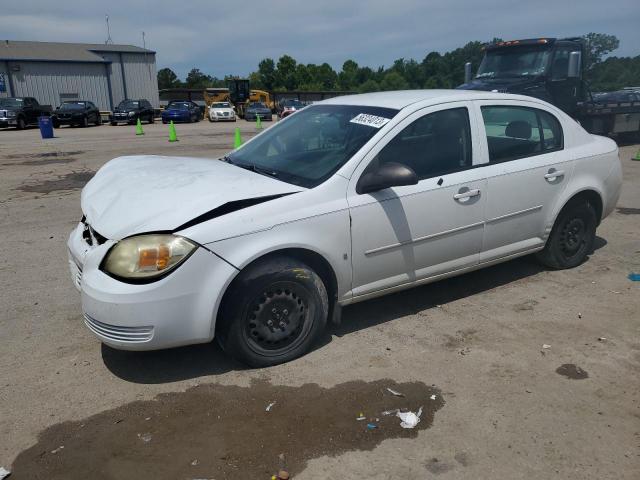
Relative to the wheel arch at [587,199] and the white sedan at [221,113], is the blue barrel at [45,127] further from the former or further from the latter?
the wheel arch at [587,199]

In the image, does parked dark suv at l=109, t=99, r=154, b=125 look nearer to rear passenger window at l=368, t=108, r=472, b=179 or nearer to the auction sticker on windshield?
the auction sticker on windshield

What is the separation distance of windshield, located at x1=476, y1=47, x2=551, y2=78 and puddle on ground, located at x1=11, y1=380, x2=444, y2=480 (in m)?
10.9

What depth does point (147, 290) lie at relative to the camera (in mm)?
2977

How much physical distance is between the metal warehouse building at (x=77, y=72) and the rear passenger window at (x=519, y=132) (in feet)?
158

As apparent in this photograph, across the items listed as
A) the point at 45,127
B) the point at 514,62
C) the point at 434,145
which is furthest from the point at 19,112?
the point at 434,145

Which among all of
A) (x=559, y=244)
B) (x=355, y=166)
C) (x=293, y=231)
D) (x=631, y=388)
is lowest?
(x=631, y=388)

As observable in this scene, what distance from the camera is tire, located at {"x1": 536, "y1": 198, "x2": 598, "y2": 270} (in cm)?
489

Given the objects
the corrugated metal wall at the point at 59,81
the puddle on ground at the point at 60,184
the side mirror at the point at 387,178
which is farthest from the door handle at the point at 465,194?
the corrugated metal wall at the point at 59,81

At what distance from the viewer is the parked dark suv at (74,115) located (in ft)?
99.5

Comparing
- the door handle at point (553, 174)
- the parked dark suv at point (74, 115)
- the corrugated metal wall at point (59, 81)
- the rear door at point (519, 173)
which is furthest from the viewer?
the corrugated metal wall at point (59, 81)

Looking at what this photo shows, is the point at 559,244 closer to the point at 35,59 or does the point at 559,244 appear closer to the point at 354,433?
the point at 354,433

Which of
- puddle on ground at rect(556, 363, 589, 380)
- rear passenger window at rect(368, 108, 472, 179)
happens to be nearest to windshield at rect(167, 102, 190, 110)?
rear passenger window at rect(368, 108, 472, 179)

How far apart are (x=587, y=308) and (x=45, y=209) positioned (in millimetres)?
Result: 7275

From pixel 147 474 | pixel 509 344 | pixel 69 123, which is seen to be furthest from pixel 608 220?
pixel 69 123
